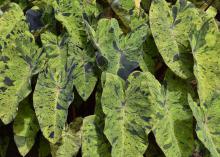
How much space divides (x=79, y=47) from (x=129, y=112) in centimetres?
41

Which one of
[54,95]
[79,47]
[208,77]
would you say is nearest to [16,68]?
[54,95]

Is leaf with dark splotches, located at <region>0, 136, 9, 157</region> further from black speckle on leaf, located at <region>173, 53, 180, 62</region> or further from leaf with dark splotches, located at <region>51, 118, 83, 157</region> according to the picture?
black speckle on leaf, located at <region>173, 53, 180, 62</region>

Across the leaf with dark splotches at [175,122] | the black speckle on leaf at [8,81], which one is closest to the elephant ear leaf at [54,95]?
the black speckle on leaf at [8,81]

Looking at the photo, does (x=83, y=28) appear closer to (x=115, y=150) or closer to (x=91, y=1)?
(x=91, y=1)

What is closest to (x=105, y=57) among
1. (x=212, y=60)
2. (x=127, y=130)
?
(x=127, y=130)

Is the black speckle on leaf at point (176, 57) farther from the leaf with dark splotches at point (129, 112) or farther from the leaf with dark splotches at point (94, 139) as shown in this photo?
the leaf with dark splotches at point (94, 139)

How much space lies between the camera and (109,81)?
1951 millimetres

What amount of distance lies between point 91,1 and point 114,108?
0.66m

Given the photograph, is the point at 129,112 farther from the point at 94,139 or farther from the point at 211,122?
the point at 211,122

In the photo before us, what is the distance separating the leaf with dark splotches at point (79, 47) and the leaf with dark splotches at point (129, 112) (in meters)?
0.15

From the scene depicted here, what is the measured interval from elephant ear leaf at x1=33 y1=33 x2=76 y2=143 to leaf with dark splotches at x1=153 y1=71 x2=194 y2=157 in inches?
14.6

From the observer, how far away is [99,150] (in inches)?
77.8

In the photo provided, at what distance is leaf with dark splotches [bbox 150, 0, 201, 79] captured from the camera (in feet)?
6.94

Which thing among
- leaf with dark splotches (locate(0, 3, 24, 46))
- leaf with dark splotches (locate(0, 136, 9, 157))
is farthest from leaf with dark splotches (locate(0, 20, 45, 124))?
leaf with dark splotches (locate(0, 136, 9, 157))
